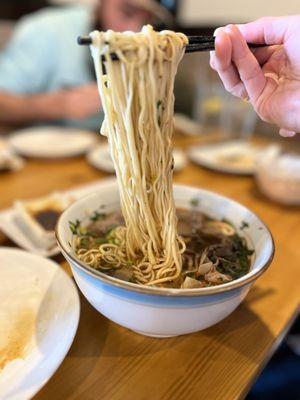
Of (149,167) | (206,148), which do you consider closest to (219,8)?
(206,148)

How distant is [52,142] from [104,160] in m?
0.33

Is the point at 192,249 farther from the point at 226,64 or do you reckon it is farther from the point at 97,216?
the point at 226,64

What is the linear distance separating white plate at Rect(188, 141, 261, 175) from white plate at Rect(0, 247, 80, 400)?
884 mm

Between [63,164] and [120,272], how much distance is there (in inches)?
35.9

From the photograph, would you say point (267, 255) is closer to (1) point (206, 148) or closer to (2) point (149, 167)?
(2) point (149, 167)

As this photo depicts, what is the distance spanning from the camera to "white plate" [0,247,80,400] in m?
0.56

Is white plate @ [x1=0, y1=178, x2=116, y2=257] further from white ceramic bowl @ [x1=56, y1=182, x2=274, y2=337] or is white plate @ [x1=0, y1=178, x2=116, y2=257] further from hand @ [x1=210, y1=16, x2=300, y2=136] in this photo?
hand @ [x1=210, y1=16, x2=300, y2=136]

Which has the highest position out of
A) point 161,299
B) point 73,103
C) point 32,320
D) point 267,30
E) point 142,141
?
point 267,30

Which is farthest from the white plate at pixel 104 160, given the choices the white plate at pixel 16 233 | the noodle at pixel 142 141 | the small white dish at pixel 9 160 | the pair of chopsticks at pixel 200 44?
the pair of chopsticks at pixel 200 44

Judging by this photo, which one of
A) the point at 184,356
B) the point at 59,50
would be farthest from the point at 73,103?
the point at 184,356

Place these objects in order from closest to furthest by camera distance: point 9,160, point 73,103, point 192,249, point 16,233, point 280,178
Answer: point 192,249 → point 16,233 → point 280,178 → point 9,160 → point 73,103

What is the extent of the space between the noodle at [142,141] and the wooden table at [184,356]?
0.41 ft

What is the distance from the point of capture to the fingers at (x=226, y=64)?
0.69 metres

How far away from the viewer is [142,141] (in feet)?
2.19
